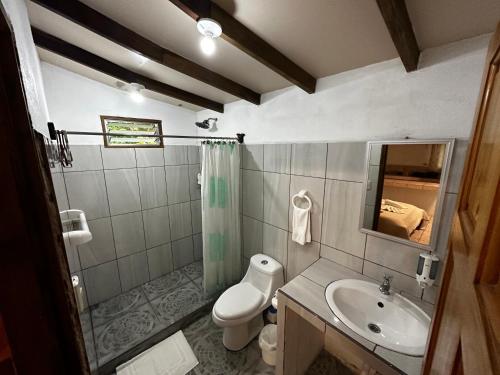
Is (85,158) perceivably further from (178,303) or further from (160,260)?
(178,303)

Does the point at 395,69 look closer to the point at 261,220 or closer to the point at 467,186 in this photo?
the point at 467,186

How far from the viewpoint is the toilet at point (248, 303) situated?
1.63 meters

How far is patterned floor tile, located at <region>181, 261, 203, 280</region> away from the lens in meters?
2.60

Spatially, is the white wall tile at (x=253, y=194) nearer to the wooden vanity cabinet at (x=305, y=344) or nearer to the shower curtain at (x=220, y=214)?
the shower curtain at (x=220, y=214)

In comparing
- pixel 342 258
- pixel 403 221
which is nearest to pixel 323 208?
pixel 342 258

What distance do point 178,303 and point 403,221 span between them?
216 centimetres

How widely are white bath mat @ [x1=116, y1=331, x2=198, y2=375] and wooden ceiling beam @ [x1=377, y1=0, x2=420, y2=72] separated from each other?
8.02 feet

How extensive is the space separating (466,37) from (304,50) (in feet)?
2.39

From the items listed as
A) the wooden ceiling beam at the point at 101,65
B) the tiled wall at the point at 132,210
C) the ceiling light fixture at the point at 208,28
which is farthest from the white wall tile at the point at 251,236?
the ceiling light fixture at the point at 208,28

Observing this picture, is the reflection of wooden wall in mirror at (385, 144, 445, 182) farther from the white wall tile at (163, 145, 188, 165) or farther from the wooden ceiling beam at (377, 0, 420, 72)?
the white wall tile at (163, 145, 188, 165)

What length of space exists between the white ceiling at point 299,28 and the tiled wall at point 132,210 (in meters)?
0.98

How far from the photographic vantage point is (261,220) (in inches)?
81.5

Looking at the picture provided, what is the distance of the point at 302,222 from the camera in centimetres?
164

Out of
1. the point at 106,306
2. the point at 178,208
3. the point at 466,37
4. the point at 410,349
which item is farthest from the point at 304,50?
the point at 106,306
